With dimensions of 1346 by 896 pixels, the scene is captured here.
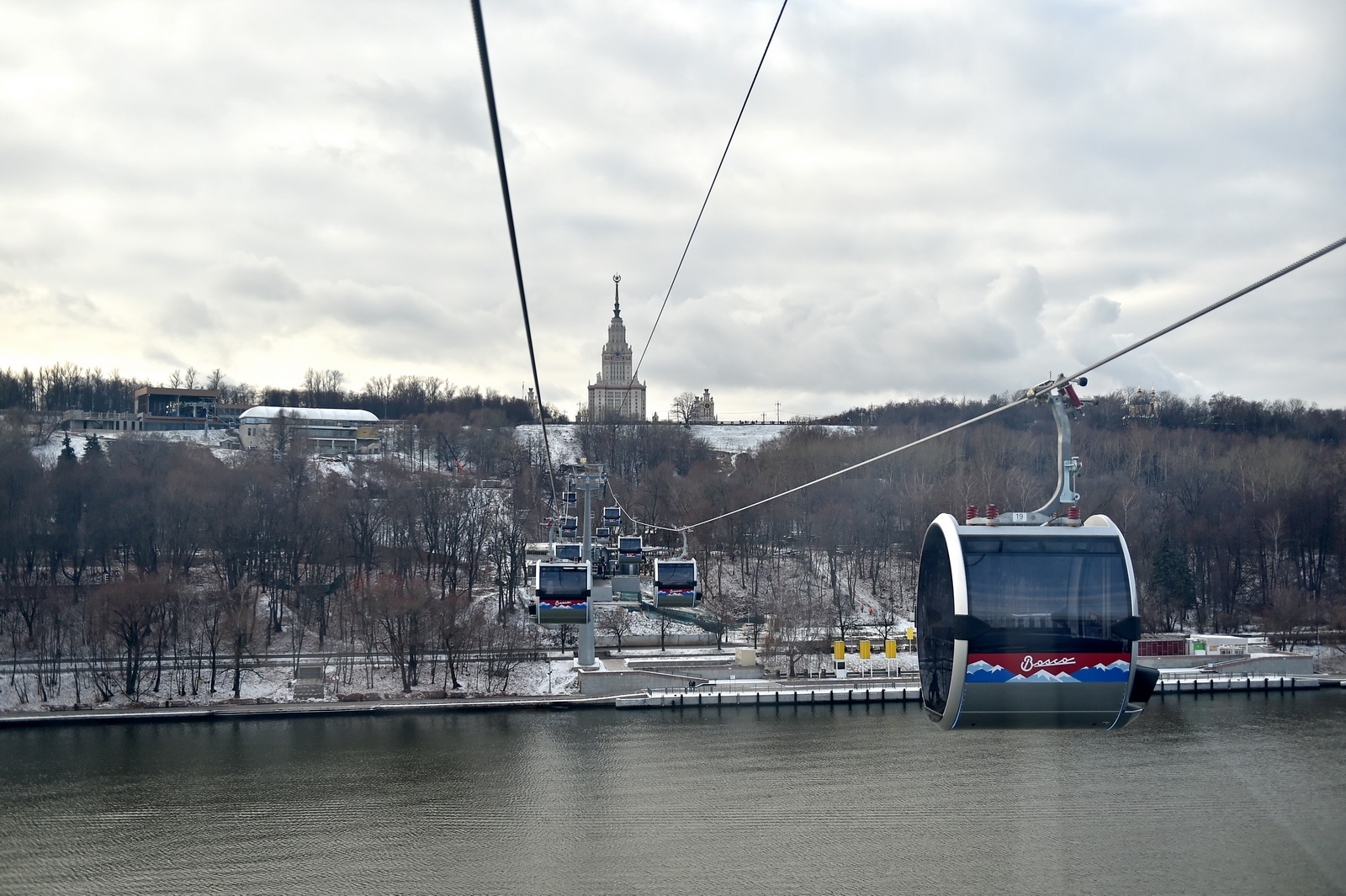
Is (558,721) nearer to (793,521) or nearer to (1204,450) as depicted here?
(793,521)

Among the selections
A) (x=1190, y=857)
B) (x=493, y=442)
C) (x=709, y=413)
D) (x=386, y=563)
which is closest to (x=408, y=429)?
(x=493, y=442)

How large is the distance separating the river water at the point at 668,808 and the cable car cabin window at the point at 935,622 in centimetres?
864

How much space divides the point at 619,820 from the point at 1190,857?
27.6 feet

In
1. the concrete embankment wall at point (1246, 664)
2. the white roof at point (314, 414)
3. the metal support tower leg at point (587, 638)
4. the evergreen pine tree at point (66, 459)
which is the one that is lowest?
the concrete embankment wall at point (1246, 664)

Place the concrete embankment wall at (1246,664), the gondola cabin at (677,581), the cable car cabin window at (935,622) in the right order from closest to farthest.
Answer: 1. the cable car cabin window at (935,622)
2. the gondola cabin at (677,581)
3. the concrete embankment wall at (1246,664)

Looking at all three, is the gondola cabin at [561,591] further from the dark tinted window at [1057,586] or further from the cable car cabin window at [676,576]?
the dark tinted window at [1057,586]

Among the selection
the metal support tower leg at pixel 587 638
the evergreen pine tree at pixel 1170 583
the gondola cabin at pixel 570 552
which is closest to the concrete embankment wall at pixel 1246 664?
the evergreen pine tree at pixel 1170 583

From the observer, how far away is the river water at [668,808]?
14039 millimetres

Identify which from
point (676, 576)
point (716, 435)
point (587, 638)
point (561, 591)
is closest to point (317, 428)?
point (716, 435)

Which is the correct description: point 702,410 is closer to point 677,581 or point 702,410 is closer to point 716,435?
point 716,435

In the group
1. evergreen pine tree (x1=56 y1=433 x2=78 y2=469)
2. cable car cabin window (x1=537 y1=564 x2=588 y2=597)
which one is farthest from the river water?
evergreen pine tree (x1=56 y1=433 x2=78 y2=469)

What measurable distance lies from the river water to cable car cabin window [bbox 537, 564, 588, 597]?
11.0ft

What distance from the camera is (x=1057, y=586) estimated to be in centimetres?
562

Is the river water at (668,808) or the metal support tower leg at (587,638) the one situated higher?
the metal support tower leg at (587,638)
